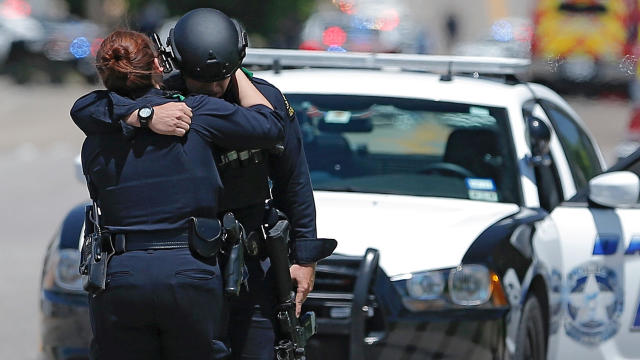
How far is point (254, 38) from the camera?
104ft

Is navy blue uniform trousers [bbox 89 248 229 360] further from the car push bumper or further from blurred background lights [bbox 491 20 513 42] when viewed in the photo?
blurred background lights [bbox 491 20 513 42]

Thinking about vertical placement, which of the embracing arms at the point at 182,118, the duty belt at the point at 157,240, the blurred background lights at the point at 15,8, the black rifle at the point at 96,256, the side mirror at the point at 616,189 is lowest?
the blurred background lights at the point at 15,8

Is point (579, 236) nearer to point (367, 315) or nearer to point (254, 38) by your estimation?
point (367, 315)

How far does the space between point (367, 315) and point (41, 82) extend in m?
28.6

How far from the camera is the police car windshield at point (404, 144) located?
6.41 m

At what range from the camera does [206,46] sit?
402 cm

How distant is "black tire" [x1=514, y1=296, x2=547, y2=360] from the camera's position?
555 centimetres

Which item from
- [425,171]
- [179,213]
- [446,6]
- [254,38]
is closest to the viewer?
[179,213]

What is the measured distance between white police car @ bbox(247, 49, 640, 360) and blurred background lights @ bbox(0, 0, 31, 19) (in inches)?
1595

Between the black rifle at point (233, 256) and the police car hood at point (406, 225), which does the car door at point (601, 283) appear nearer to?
the police car hood at point (406, 225)

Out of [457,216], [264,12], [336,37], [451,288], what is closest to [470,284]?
[451,288]

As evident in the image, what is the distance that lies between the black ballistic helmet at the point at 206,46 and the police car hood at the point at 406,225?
157cm

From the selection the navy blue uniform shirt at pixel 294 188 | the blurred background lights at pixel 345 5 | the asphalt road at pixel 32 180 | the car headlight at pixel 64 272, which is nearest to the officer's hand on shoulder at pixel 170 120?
the navy blue uniform shirt at pixel 294 188

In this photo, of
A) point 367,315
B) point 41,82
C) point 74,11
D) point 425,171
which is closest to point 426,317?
point 367,315
